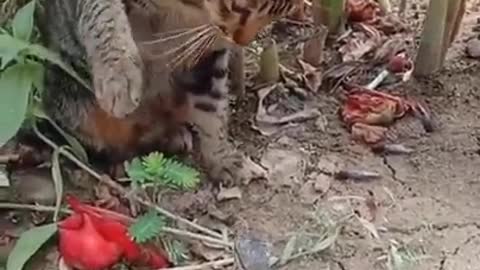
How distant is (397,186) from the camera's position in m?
2.44

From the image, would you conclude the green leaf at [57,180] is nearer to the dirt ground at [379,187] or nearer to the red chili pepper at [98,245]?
the red chili pepper at [98,245]

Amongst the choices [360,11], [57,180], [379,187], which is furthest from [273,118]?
[57,180]

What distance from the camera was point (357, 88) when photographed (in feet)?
8.78

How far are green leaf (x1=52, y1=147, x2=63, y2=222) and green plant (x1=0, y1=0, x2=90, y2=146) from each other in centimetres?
10

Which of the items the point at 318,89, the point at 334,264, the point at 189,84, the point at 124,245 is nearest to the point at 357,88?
→ the point at 318,89

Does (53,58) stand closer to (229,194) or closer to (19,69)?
(19,69)

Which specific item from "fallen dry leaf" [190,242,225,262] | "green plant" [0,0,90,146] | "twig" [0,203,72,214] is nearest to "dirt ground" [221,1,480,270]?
"fallen dry leaf" [190,242,225,262]

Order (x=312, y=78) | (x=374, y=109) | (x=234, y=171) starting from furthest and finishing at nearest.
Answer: (x=312, y=78) → (x=374, y=109) → (x=234, y=171)

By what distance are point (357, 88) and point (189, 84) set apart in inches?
14.5

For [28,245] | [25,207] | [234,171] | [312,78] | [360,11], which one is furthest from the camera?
[360,11]

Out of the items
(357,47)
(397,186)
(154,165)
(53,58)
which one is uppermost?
(53,58)

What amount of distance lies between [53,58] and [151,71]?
0.75 ft

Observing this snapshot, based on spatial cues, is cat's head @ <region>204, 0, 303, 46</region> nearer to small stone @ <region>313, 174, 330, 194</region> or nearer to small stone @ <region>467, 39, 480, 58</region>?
small stone @ <region>313, 174, 330, 194</region>

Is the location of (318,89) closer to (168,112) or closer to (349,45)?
(349,45)
